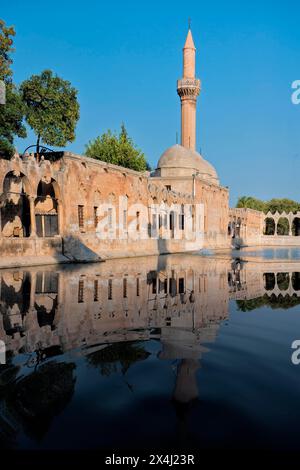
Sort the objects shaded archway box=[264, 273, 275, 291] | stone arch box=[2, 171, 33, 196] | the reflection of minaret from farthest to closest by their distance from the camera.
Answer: stone arch box=[2, 171, 33, 196] → shaded archway box=[264, 273, 275, 291] → the reflection of minaret

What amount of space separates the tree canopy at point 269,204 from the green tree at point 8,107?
7128cm

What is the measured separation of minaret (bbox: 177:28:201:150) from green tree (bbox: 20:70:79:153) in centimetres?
2355

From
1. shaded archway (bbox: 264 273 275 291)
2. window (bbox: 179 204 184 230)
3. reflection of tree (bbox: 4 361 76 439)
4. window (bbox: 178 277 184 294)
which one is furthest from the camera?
window (bbox: 179 204 184 230)

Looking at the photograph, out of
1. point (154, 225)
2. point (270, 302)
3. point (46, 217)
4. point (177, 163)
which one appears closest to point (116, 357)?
point (270, 302)

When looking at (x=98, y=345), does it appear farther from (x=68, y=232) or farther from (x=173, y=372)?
(x=68, y=232)

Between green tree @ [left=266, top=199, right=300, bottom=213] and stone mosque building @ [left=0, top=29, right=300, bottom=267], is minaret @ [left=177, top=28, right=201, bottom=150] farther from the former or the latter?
green tree @ [left=266, top=199, right=300, bottom=213]

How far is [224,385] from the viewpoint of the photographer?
3367 mm

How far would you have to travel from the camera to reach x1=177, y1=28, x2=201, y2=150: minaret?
46.2 meters

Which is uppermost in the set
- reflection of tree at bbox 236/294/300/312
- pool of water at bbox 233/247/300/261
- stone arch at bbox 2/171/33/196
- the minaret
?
the minaret

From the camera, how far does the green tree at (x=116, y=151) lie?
44.7 metres

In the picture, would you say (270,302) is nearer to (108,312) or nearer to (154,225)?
(108,312)

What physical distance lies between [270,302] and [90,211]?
52.2 feet

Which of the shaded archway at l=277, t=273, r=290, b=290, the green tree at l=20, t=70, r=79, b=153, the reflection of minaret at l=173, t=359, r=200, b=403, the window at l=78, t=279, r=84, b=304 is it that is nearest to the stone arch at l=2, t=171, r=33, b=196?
the green tree at l=20, t=70, r=79, b=153

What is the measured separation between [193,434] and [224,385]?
947 mm
